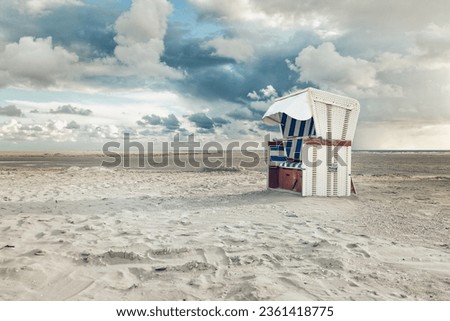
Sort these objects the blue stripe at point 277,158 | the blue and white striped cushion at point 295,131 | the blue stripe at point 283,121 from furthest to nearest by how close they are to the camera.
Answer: the blue stripe at point 283,121 → the blue stripe at point 277,158 → the blue and white striped cushion at point 295,131

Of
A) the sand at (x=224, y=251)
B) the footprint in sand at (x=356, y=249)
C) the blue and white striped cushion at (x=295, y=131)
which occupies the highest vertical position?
the blue and white striped cushion at (x=295, y=131)

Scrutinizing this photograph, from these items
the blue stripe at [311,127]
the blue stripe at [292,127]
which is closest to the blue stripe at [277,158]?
the blue stripe at [292,127]

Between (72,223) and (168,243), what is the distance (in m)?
2.35

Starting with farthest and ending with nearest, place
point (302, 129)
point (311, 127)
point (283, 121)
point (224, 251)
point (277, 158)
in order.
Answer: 1. point (283, 121)
2. point (277, 158)
3. point (302, 129)
4. point (311, 127)
5. point (224, 251)

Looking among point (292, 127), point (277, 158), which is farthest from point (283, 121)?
point (277, 158)

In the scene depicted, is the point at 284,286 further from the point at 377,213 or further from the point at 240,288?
the point at 377,213

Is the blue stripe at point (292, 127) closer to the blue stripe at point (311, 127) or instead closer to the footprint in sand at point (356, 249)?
the blue stripe at point (311, 127)

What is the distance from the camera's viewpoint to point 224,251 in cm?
440

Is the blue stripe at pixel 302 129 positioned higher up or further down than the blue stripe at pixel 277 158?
higher up

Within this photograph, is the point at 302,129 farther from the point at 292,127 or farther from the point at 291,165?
the point at 291,165

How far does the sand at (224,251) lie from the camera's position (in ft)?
10.8

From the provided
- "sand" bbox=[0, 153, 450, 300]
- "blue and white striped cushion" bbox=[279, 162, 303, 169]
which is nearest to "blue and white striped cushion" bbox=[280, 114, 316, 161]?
"blue and white striped cushion" bbox=[279, 162, 303, 169]

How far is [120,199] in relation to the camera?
9.16 metres

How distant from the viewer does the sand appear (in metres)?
3.28
